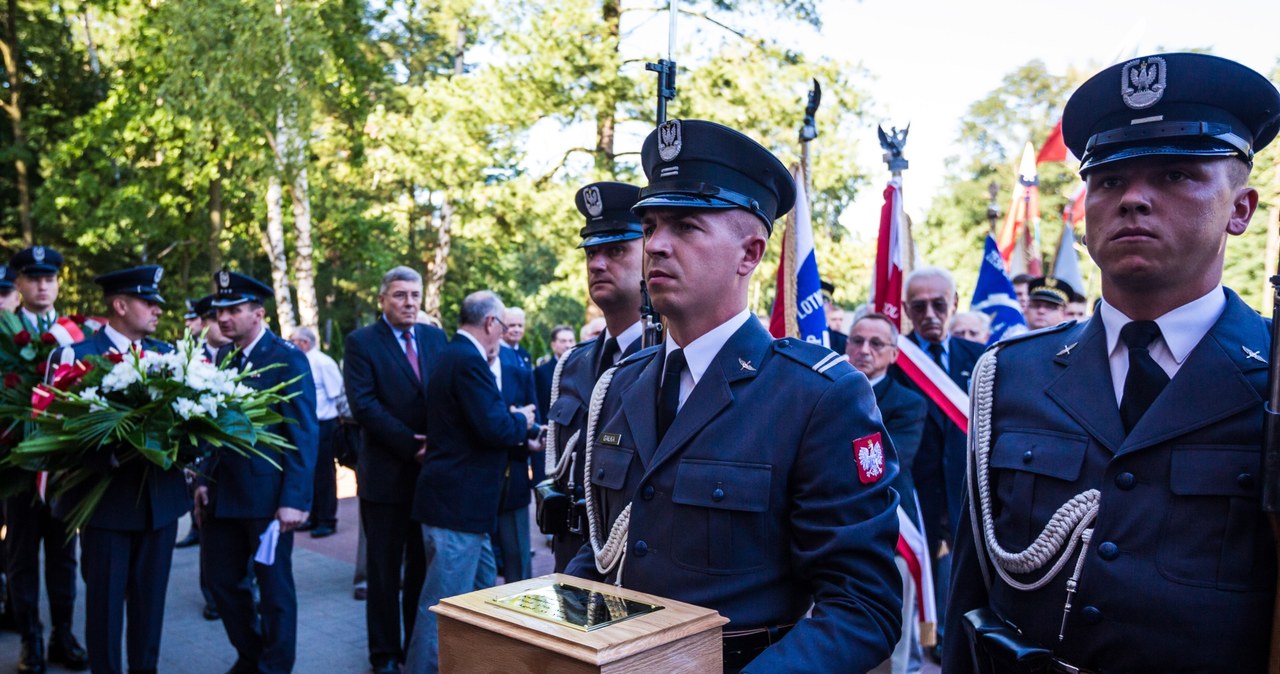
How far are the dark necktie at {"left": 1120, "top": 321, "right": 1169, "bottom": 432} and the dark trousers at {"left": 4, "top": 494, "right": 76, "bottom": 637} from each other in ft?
19.2

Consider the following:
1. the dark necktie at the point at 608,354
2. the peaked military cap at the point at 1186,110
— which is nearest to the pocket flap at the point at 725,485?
the peaked military cap at the point at 1186,110

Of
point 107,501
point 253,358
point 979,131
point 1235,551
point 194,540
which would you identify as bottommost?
→ point 194,540

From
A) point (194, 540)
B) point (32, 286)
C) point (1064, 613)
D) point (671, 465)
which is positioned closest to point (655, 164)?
point (671, 465)

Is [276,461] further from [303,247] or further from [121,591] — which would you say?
[303,247]

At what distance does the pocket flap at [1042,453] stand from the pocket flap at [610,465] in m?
0.84

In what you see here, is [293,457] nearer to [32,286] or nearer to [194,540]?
[32,286]

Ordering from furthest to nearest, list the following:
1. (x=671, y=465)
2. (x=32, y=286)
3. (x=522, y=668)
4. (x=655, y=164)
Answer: (x=32, y=286) → (x=655, y=164) → (x=671, y=465) → (x=522, y=668)

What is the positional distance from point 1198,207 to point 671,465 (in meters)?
1.19

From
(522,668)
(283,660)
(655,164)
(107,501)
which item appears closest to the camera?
(522,668)

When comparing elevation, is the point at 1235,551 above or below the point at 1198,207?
below

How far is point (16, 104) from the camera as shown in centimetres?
2220

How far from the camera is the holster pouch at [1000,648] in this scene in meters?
1.85

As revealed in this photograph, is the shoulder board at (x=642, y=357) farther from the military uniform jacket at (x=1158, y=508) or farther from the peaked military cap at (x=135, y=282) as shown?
the peaked military cap at (x=135, y=282)

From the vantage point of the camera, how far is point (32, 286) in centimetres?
736
